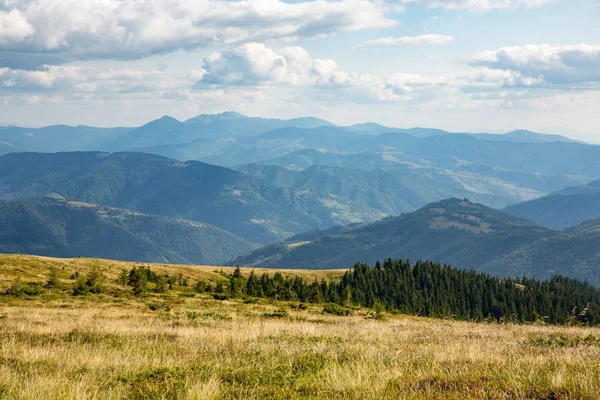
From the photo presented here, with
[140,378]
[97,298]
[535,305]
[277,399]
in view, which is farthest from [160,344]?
[535,305]

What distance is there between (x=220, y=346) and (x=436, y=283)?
130 meters

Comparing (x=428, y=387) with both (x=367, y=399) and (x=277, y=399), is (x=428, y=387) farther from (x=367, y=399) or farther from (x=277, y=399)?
(x=277, y=399)

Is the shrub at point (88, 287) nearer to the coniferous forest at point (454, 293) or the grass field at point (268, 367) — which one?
the grass field at point (268, 367)

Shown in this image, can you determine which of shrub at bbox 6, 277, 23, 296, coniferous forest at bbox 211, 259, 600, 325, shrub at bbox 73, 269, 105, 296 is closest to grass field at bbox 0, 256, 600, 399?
shrub at bbox 6, 277, 23, 296

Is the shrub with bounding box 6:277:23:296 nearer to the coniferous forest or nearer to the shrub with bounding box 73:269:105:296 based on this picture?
the shrub with bounding box 73:269:105:296

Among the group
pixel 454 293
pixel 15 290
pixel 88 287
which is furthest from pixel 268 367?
pixel 454 293

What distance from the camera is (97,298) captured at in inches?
1642

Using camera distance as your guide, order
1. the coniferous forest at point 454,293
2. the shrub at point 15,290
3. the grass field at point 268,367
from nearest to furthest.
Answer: the grass field at point 268,367 → the shrub at point 15,290 → the coniferous forest at point 454,293

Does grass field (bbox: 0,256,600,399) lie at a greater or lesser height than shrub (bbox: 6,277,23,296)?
greater

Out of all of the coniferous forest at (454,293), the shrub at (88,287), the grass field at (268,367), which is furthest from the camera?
the coniferous forest at (454,293)

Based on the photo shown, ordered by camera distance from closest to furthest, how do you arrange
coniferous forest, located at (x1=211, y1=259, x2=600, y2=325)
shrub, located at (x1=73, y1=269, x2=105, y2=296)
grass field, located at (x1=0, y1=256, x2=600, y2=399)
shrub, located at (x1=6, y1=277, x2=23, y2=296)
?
grass field, located at (x1=0, y1=256, x2=600, y2=399) → shrub, located at (x1=6, y1=277, x2=23, y2=296) → shrub, located at (x1=73, y1=269, x2=105, y2=296) → coniferous forest, located at (x1=211, y1=259, x2=600, y2=325)

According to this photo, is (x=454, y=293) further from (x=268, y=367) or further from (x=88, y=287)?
(x=268, y=367)

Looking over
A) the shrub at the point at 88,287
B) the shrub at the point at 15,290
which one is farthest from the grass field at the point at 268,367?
the shrub at the point at 88,287

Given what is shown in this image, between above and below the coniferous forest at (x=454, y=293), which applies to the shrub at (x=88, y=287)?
above
